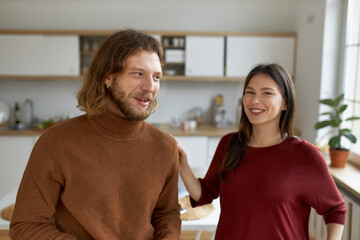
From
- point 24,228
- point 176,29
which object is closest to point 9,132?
point 176,29

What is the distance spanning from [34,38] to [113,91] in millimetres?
3286

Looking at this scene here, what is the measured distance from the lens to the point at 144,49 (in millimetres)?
1208

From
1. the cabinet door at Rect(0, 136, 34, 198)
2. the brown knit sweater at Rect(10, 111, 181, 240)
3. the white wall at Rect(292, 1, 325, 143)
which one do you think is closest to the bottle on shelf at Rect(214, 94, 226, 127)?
the white wall at Rect(292, 1, 325, 143)

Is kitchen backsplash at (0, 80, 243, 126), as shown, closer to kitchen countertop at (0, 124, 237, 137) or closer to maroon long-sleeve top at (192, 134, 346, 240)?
kitchen countertop at (0, 124, 237, 137)

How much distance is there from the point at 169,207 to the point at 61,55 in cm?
319

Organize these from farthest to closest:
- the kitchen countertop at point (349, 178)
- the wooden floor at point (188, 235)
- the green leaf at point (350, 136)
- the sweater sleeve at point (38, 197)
Answer: the wooden floor at point (188, 235) < the green leaf at point (350, 136) < the kitchen countertop at point (349, 178) < the sweater sleeve at point (38, 197)

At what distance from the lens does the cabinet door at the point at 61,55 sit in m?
4.05

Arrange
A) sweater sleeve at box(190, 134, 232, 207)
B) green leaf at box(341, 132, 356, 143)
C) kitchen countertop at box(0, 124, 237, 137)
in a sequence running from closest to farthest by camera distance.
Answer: sweater sleeve at box(190, 134, 232, 207)
green leaf at box(341, 132, 356, 143)
kitchen countertop at box(0, 124, 237, 137)

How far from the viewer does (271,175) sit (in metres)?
1.38

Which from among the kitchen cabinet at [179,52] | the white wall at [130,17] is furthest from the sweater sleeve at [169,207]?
the white wall at [130,17]

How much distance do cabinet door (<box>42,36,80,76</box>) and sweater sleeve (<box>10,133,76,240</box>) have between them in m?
3.13

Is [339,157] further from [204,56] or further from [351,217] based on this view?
[204,56]

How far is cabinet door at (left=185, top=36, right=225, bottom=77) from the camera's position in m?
4.07

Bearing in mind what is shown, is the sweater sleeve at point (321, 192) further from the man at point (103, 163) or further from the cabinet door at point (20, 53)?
the cabinet door at point (20, 53)
